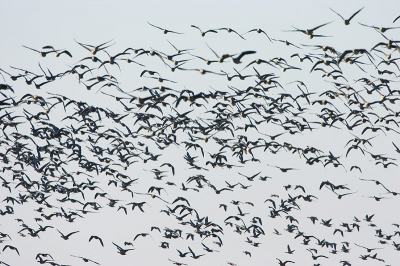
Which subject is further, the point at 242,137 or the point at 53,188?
the point at 53,188

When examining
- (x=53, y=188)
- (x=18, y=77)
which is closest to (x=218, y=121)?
(x=18, y=77)

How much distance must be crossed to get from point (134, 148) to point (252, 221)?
1370 centimetres

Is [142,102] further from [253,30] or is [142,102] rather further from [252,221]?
[252,221]

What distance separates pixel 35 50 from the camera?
104 feet

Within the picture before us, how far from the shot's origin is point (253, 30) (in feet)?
106

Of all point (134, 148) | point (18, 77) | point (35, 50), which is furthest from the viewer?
point (134, 148)

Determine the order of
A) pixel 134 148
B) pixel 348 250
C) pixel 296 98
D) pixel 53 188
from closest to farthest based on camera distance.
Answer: pixel 296 98 → pixel 134 148 → pixel 53 188 → pixel 348 250

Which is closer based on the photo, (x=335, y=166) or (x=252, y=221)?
(x=335, y=166)

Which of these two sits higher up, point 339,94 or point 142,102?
point 339,94

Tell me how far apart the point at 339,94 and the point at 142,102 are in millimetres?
13404

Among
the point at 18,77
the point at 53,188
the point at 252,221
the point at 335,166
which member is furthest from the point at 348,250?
the point at 18,77

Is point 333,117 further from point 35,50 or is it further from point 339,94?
point 35,50

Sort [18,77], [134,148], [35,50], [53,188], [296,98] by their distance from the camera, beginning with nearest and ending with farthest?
[35,50] < [18,77] < [296,98] < [134,148] < [53,188]

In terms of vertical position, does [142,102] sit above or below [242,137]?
below
